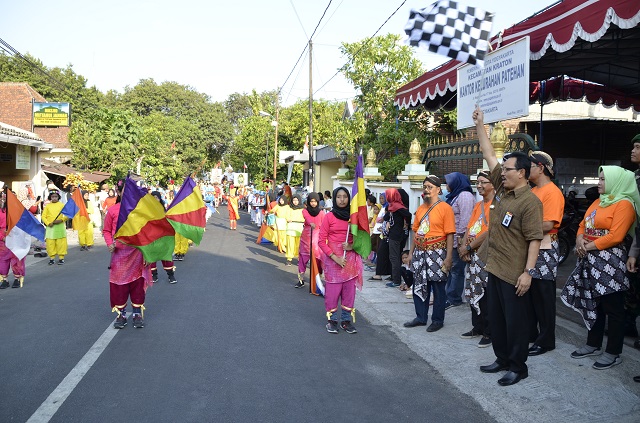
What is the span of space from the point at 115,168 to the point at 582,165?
20.2 metres

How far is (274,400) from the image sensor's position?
14.3 ft

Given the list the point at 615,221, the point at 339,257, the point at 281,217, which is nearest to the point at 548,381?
the point at 615,221

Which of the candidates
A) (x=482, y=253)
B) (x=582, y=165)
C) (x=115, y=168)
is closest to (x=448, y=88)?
(x=482, y=253)

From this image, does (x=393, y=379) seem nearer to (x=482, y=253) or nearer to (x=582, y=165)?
(x=482, y=253)

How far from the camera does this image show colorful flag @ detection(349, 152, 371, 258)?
6.55 meters

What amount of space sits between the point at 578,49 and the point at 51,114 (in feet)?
94.5

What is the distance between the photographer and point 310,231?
10.3 meters

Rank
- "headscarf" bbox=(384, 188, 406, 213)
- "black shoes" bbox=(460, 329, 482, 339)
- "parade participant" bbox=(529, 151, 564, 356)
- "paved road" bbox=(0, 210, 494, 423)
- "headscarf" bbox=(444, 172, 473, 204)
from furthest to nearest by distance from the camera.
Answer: "headscarf" bbox=(384, 188, 406, 213), "headscarf" bbox=(444, 172, 473, 204), "black shoes" bbox=(460, 329, 482, 339), "parade participant" bbox=(529, 151, 564, 356), "paved road" bbox=(0, 210, 494, 423)

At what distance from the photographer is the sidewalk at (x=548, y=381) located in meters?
4.27

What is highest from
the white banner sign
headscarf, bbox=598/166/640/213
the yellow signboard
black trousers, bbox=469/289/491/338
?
the yellow signboard

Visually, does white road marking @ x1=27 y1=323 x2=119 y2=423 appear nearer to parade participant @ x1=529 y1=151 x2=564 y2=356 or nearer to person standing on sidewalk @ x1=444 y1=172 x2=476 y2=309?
parade participant @ x1=529 y1=151 x2=564 y2=356

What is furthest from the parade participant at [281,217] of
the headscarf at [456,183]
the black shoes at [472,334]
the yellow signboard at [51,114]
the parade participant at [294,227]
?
the yellow signboard at [51,114]

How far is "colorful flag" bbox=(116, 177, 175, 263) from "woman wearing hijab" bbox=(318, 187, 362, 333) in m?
2.06

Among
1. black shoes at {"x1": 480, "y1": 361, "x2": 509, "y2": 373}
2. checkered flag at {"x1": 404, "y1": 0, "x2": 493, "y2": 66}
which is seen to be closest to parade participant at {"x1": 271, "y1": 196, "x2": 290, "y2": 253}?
checkered flag at {"x1": 404, "y1": 0, "x2": 493, "y2": 66}
